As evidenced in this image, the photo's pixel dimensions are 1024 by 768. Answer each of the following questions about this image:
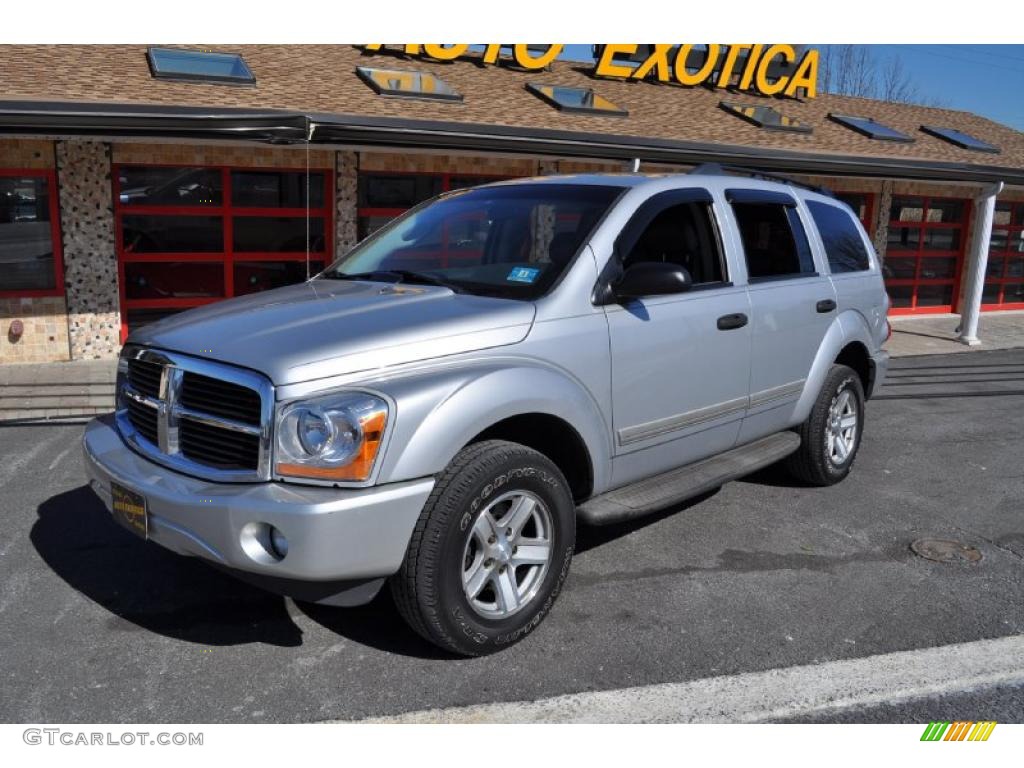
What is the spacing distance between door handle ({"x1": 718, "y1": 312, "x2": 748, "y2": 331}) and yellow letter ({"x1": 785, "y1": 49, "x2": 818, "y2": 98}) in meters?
15.3

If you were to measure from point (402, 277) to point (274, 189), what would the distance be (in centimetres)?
735

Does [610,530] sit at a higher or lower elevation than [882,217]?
lower

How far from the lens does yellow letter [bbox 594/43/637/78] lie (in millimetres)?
15867

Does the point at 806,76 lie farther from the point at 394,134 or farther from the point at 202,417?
the point at 202,417

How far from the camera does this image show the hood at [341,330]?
10.1ft

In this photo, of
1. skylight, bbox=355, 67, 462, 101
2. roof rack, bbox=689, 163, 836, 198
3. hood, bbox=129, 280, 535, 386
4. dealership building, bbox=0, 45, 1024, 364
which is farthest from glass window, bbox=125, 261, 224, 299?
roof rack, bbox=689, 163, 836, 198

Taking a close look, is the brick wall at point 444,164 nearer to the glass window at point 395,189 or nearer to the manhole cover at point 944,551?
the glass window at point 395,189

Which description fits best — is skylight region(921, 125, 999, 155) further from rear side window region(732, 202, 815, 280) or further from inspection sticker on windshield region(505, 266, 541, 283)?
inspection sticker on windshield region(505, 266, 541, 283)

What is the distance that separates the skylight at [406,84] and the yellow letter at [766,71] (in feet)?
26.4

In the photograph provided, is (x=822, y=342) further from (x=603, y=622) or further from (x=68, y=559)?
(x=68, y=559)

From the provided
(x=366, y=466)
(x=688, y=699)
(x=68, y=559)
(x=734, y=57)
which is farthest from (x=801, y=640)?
(x=734, y=57)

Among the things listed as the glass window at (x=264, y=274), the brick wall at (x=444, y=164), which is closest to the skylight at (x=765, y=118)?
the brick wall at (x=444, y=164)

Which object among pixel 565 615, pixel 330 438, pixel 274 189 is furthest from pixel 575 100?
pixel 330 438

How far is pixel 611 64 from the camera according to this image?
16.0 meters
